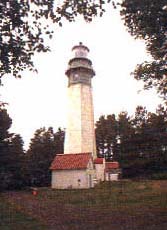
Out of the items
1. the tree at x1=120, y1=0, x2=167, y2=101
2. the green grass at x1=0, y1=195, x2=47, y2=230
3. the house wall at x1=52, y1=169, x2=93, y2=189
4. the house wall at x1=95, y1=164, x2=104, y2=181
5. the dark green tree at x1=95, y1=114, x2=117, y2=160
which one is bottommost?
the green grass at x1=0, y1=195, x2=47, y2=230

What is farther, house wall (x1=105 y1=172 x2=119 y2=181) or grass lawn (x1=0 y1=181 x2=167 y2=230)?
house wall (x1=105 y1=172 x2=119 y2=181)

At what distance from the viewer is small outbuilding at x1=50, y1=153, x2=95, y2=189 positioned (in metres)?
42.4

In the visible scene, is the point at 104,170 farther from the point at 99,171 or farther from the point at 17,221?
the point at 17,221

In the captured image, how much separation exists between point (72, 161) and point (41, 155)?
14.9m

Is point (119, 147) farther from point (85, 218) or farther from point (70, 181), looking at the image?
point (85, 218)

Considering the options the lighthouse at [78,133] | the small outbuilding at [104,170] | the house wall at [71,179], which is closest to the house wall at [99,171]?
the small outbuilding at [104,170]

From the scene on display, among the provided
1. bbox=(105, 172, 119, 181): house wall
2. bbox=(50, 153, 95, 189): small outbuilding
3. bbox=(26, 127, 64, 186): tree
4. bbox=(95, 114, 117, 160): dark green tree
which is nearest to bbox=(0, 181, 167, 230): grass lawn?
bbox=(50, 153, 95, 189): small outbuilding

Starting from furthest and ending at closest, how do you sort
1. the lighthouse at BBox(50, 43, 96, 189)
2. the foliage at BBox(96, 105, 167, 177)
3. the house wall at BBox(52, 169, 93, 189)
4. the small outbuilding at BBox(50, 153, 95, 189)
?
the foliage at BBox(96, 105, 167, 177) < the lighthouse at BBox(50, 43, 96, 189) < the small outbuilding at BBox(50, 153, 95, 189) < the house wall at BBox(52, 169, 93, 189)

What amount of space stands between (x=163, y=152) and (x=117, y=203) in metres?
39.4

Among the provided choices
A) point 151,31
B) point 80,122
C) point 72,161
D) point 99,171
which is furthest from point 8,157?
point 151,31

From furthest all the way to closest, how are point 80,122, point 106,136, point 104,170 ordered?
point 106,136
point 104,170
point 80,122

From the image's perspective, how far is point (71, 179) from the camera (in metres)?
42.9

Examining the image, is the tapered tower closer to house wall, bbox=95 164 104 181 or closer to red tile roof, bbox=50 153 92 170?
house wall, bbox=95 164 104 181

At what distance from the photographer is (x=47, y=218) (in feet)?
61.2
